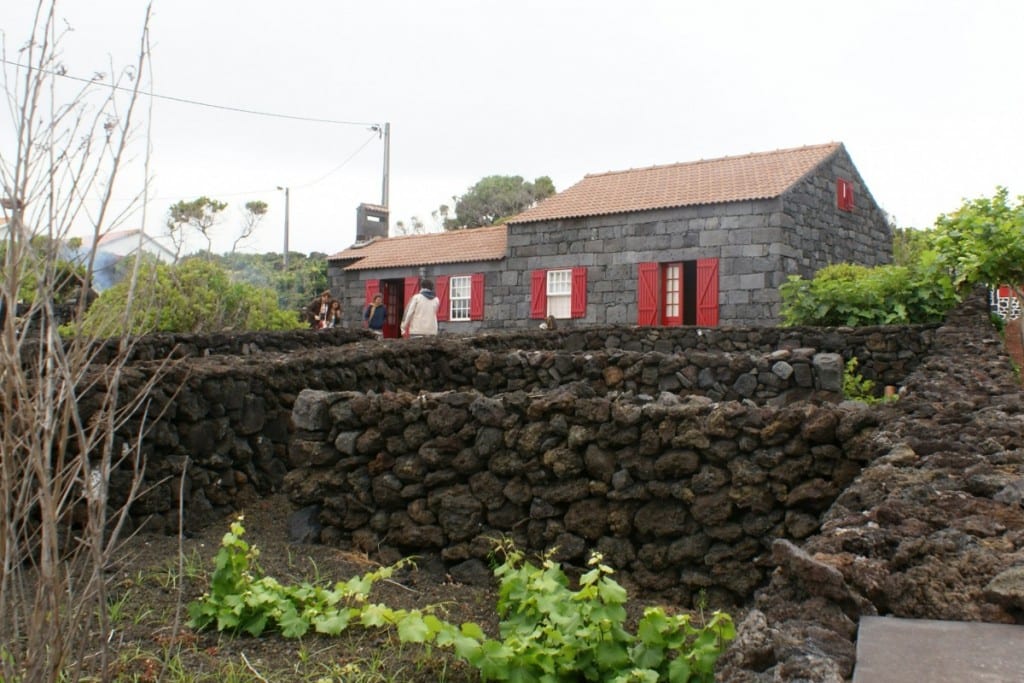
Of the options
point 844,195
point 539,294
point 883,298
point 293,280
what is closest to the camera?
point 883,298

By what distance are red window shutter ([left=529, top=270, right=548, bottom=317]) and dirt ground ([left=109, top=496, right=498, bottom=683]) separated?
53.2 ft

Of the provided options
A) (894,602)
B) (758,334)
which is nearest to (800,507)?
(894,602)

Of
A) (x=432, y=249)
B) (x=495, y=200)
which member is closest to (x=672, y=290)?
(x=432, y=249)

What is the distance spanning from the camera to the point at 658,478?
5305 mm

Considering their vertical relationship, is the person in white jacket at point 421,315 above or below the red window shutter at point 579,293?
below

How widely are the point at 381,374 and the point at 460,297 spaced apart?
47.1 feet

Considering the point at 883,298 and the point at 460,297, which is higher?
the point at 460,297

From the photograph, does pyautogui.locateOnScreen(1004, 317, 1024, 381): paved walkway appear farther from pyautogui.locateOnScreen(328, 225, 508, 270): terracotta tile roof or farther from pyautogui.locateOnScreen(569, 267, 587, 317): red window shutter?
pyautogui.locateOnScreen(328, 225, 508, 270): terracotta tile roof

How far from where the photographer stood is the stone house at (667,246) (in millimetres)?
18766

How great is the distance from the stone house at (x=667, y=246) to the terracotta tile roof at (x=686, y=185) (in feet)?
0.13

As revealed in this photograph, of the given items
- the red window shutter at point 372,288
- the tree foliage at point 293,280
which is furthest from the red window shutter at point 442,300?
the tree foliage at point 293,280

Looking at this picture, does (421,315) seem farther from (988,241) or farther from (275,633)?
(275,633)

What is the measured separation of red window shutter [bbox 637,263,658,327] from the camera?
65.9 feet

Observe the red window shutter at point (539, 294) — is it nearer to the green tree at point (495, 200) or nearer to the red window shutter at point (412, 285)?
the red window shutter at point (412, 285)
